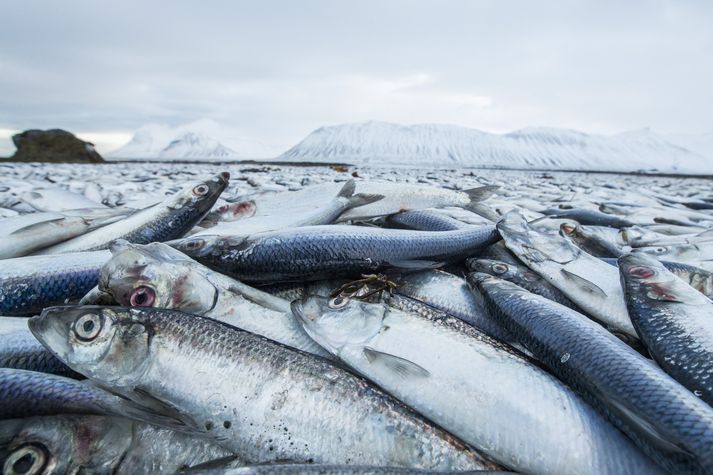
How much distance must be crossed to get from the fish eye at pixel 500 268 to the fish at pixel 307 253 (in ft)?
0.95

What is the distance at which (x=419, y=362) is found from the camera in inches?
59.0

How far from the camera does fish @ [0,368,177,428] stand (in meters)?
1.22

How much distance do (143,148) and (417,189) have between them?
18692 cm

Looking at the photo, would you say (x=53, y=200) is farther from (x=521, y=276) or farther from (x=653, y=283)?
(x=653, y=283)

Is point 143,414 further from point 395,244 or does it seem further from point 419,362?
point 395,244

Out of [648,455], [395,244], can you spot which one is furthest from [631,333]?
[395,244]

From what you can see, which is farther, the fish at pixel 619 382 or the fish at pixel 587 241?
the fish at pixel 587 241

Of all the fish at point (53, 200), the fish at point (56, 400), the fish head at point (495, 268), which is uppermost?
the fish head at point (495, 268)

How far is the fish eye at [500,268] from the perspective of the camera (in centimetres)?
214

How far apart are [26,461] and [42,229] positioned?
1.91 meters

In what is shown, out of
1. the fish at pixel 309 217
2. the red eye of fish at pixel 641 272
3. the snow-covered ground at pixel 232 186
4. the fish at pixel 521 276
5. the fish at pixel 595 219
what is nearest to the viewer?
the red eye of fish at pixel 641 272

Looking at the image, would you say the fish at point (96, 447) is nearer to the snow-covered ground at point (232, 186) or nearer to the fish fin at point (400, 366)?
the fish fin at point (400, 366)

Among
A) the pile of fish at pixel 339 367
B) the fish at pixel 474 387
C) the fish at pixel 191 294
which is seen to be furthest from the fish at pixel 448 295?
the fish at pixel 191 294

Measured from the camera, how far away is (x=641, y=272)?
6.06ft
